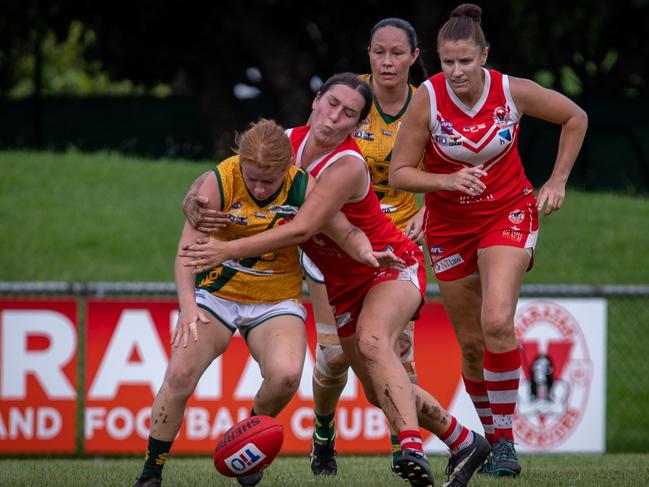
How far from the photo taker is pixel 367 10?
19.3 metres

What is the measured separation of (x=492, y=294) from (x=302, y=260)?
1.22m

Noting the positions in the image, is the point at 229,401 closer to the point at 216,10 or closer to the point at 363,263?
the point at 363,263

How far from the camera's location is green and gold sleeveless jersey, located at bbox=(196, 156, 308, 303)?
575cm

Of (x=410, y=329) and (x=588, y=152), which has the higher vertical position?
(x=588, y=152)

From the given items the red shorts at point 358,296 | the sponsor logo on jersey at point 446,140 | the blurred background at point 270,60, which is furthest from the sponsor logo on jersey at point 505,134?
the blurred background at point 270,60

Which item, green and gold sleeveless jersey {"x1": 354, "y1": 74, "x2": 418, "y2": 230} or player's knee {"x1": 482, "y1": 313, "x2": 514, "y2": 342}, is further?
green and gold sleeveless jersey {"x1": 354, "y1": 74, "x2": 418, "y2": 230}

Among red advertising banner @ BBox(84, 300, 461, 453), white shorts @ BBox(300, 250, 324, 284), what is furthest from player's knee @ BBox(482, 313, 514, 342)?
red advertising banner @ BBox(84, 300, 461, 453)

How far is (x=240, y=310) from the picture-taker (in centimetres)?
589

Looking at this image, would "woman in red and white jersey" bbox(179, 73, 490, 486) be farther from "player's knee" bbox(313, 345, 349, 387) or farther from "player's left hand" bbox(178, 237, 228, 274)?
"player's knee" bbox(313, 345, 349, 387)

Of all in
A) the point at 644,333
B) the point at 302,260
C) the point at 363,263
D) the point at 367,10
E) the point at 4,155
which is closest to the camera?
the point at 363,263

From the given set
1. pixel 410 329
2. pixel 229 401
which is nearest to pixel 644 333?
pixel 229 401

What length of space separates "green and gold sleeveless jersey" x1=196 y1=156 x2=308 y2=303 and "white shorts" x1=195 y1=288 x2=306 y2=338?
1.1 inches

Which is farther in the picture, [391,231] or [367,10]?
[367,10]

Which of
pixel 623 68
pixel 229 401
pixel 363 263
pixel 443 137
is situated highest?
pixel 623 68
